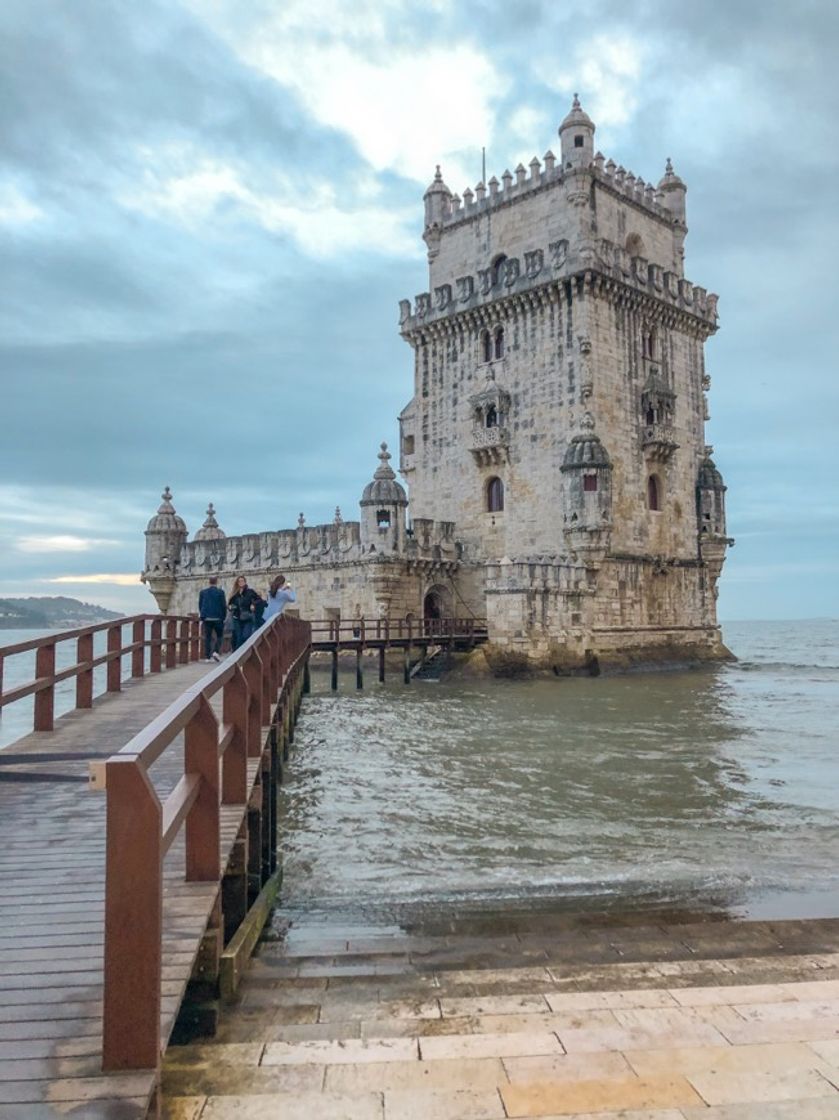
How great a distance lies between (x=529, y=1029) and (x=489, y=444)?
30.2m

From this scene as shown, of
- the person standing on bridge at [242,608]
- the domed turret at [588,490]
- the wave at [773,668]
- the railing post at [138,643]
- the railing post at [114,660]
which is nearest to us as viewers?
the railing post at [114,660]

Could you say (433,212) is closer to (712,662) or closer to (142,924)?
(712,662)

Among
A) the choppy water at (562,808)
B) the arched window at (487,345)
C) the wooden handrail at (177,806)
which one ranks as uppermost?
the arched window at (487,345)

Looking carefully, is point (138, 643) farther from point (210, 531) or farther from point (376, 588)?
point (210, 531)

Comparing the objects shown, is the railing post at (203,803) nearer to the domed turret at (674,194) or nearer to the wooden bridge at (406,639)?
the wooden bridge at (406,639)

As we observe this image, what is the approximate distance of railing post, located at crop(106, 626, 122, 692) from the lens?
11.6 m

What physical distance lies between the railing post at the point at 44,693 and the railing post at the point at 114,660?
2064mm

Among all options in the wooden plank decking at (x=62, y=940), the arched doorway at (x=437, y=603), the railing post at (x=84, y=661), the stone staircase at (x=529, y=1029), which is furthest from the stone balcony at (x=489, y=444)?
the stone staircase at (x=529, y=1029)

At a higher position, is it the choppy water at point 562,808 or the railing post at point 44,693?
the railing post at point 44,693

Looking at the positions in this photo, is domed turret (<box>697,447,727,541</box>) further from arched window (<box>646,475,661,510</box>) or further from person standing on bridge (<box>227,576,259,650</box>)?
person standing on bridge (<box>227,576,259,650</box>)

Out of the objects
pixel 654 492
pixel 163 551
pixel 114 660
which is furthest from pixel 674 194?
pixel 114 660

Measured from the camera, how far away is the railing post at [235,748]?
6242 millimetres

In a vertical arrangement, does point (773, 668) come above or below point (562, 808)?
below

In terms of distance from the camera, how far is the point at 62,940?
3910mm
